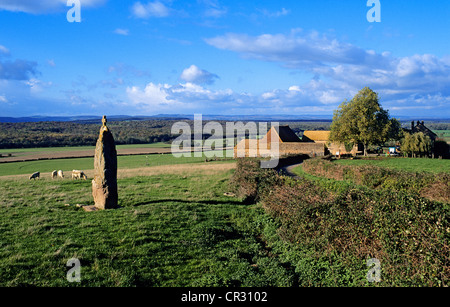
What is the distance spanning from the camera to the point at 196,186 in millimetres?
20719

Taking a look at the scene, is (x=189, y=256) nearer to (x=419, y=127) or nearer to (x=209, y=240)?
(x=209, y=240)

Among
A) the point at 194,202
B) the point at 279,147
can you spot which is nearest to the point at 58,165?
the point at 279,147

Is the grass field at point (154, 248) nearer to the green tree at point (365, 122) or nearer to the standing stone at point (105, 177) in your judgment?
the standing stone at point (105, 177)

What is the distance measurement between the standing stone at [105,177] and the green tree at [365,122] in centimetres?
4261

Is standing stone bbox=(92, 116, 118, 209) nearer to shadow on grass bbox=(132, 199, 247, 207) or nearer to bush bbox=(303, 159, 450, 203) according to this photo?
shadow on grass bbox=(132, 199, 247, 207)

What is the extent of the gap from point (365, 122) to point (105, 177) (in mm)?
44079

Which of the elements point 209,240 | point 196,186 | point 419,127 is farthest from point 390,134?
point 209,240

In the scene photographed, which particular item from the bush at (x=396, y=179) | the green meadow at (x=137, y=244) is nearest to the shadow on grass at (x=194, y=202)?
the green meadow at (x=137, y=244)

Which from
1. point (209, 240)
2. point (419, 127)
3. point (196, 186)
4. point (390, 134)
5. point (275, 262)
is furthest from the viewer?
point (419, 127)

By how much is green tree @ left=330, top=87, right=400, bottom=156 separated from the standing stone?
42607 millimetres

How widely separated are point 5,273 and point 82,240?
2308 millimetres

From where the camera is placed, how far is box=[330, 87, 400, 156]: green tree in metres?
46.6

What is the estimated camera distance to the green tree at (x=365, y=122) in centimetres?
4659

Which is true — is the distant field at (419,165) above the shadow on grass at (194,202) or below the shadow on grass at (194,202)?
above
